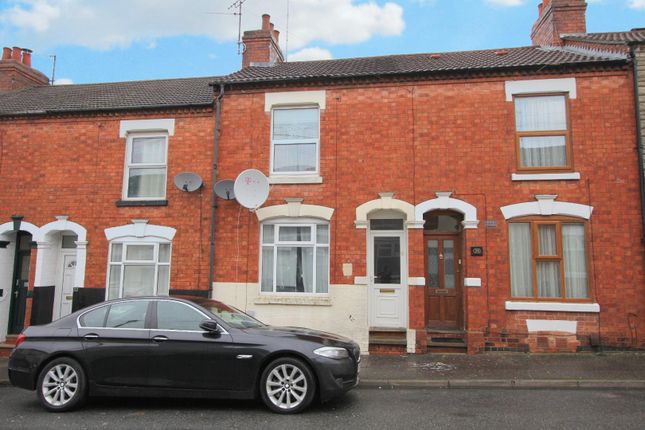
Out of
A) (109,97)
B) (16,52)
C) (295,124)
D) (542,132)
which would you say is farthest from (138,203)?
(16,52)

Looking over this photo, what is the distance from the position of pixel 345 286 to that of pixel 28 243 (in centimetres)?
819

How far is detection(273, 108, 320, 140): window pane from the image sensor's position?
10664 mm

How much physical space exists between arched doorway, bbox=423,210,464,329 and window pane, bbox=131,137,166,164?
20.8 feet

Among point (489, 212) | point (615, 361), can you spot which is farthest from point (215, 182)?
point (615, 361)

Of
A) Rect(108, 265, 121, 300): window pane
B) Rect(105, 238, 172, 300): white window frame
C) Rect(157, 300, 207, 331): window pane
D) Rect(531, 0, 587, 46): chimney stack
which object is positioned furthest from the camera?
Rect(531, 0, 587, 46): chimney stack

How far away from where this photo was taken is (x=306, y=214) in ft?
33.4

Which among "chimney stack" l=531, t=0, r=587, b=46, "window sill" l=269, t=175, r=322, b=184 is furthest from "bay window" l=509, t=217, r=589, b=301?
"chimney stack" l=531, t=0, r=587, b=46

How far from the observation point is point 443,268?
10.3 m

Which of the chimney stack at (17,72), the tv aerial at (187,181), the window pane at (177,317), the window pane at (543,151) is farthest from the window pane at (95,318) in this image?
the chimney stack at (17,72)

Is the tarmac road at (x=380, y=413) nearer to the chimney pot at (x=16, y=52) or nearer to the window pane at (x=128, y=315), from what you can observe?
the window pane at (x=128, y=315)

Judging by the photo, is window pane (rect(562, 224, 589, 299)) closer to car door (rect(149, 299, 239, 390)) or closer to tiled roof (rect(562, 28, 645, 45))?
tiled roof (rect(562, 28, 645, 45))

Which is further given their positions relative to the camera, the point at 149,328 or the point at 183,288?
the point at 183,288

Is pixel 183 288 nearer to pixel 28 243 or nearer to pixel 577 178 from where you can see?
pixel 28 243

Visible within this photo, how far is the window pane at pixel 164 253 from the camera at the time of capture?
10873 mm
